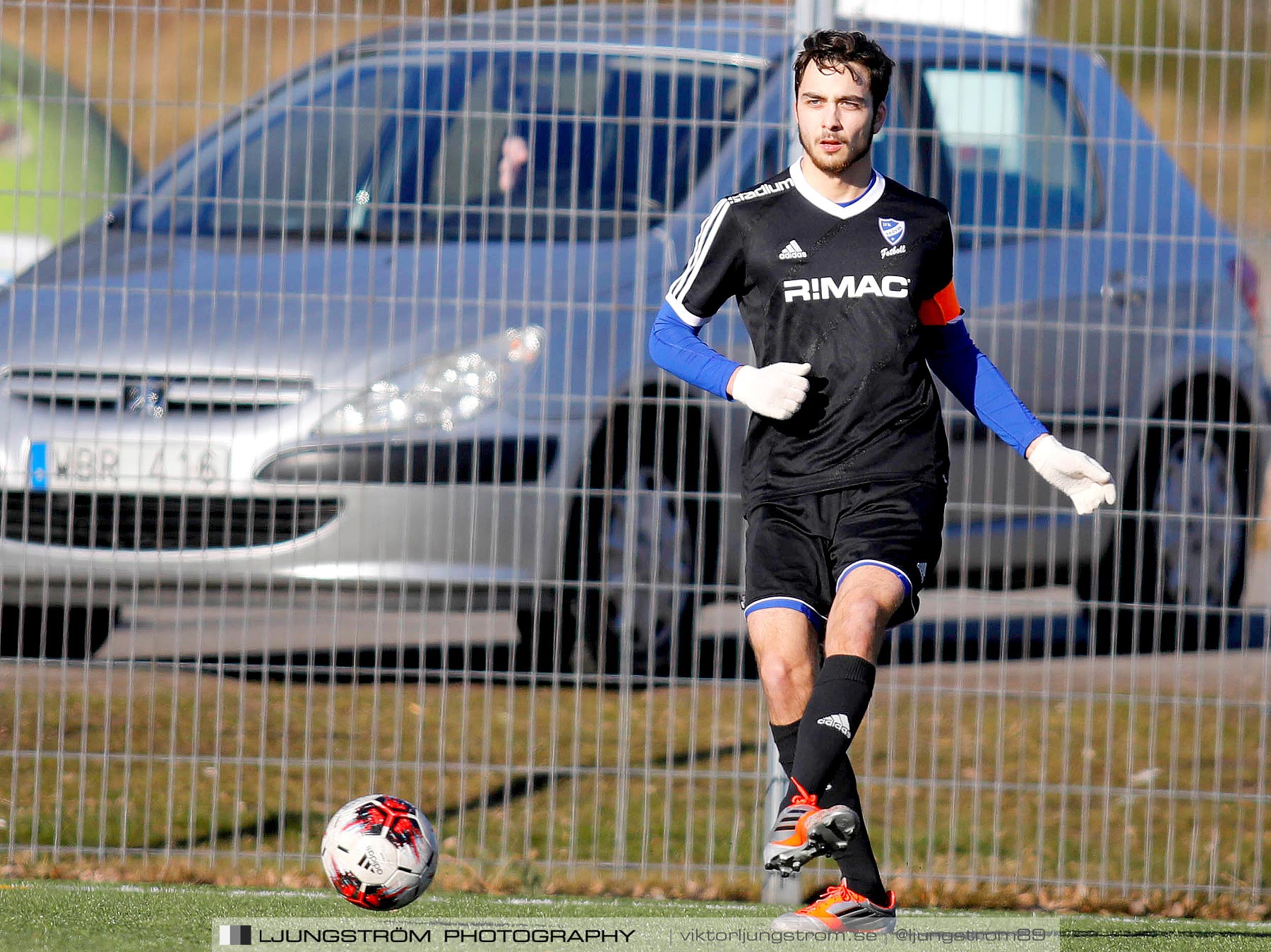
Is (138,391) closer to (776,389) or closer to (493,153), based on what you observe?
(493,153)

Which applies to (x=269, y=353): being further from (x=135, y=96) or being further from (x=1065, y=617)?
(x=1065, y=617)

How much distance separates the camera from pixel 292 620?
6457 mm

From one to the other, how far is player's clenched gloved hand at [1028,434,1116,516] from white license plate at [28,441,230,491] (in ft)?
8.77

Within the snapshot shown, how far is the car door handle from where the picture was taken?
6.47m

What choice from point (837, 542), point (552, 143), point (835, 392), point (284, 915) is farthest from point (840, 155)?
point (284, 915)

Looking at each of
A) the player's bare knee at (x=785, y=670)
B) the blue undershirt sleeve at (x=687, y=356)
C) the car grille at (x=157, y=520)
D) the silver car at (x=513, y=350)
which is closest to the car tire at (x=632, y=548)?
the silver car at (x=513, y=350)

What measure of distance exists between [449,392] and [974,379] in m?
2.07

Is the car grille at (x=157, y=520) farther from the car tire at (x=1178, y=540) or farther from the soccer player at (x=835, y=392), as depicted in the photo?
the car tire at (x=1178, y=540)

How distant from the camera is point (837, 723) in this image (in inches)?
178

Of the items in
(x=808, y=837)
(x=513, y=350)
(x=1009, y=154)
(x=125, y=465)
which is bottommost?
(x=808, y=837)

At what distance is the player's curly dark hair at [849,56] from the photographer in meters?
4.81

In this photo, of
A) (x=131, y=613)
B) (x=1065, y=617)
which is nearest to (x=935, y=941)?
(x=1065, y=617)

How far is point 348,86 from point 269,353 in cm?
109

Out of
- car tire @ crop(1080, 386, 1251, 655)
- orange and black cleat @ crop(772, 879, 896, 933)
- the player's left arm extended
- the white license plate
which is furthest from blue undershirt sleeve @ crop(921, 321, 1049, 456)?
the white license plate
